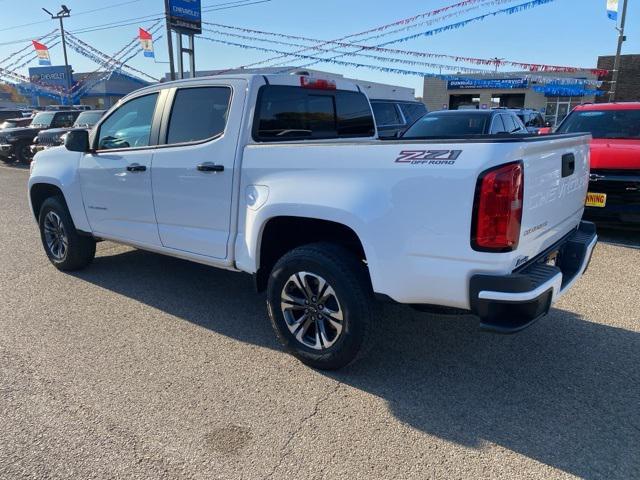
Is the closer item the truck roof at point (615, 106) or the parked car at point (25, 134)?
the truck roof at point (615, 106)

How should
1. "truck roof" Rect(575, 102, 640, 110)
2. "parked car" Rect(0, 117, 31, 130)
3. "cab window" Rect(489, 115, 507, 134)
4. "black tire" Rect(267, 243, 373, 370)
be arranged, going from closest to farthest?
"black tire" Rect(267, 243, 373, 370) < "truck roof" Rect(575, 102, 640, 110) < "cab window" Rect(489, 115, 507, 134) < "parked car" Rect(0, 117, 31, 130)

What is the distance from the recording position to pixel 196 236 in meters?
3.97

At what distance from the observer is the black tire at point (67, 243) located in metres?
5.31

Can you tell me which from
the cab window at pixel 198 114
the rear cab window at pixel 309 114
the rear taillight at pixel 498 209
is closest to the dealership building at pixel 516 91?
the rear cab window at pixel 309 114

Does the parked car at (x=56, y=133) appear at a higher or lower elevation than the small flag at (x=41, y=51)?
lower

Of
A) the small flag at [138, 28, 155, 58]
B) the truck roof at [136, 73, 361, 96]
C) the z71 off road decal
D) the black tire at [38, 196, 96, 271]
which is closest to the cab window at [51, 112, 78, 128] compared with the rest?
the small flag at [138, 28, 155, 58]

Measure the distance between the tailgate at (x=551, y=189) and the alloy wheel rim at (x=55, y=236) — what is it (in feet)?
15.2

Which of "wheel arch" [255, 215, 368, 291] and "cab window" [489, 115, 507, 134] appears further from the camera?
"cab window" [489, 115, 507, 134]

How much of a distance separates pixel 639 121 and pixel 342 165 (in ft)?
20.4

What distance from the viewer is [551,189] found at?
2.98 m

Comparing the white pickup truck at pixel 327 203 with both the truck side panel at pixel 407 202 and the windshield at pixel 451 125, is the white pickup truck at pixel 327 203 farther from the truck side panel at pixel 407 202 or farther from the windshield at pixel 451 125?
the windshield at pixel 451 125

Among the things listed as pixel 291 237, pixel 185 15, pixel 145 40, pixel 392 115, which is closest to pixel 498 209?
pixel 291 237

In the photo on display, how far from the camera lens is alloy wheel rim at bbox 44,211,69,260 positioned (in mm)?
5418

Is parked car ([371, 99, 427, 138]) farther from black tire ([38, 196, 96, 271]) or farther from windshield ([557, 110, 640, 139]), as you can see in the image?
black tire ([38, 196, 96, 271])
